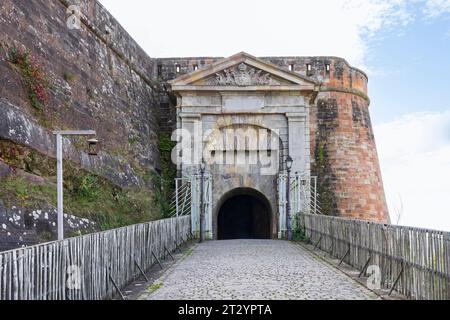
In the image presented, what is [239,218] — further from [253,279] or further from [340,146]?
[253,279]

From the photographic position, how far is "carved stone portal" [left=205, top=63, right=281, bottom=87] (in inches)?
735

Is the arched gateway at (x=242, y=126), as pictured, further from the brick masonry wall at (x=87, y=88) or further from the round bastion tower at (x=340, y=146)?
the round bastion tower at (x=340, y=146)

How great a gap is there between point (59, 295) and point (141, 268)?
3580mm

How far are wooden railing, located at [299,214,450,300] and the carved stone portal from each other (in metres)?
8.37

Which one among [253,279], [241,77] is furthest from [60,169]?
[241,77]

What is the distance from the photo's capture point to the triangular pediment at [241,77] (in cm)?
1853

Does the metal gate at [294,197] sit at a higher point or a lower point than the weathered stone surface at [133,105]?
lower

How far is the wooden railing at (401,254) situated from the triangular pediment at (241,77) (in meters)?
8.22

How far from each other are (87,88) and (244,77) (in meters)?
6.18

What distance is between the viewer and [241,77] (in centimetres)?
1870

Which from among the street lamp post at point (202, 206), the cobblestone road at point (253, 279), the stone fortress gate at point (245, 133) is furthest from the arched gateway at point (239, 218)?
the cobblestone road at point (253, 279)

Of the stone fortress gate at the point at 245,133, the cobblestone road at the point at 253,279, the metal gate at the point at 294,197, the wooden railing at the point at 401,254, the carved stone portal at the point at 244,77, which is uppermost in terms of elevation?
the carved stone portal at the point at 244,77

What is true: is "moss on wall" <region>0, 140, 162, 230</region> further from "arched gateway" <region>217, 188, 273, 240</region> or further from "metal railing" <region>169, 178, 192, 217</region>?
"arched gateway" <region>217, 188, 273, 240</region>
